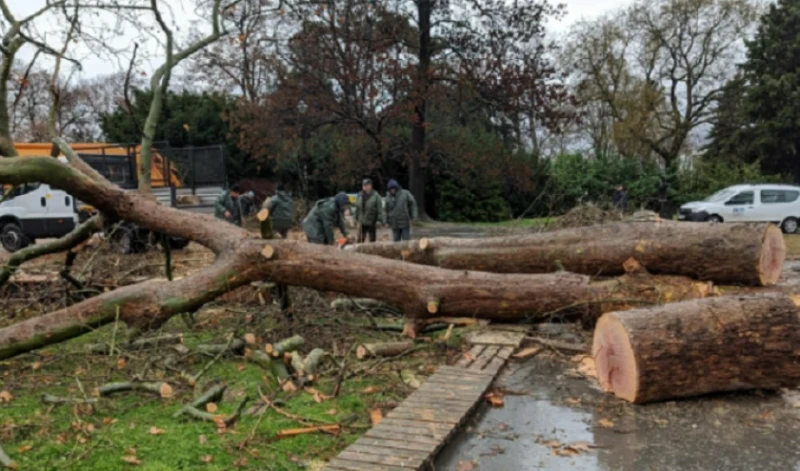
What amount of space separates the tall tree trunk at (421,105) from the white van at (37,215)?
10569 mm

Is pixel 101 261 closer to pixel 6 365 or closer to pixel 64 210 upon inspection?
pixel 6 365

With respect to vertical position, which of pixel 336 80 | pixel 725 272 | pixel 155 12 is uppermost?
pixel 336 80

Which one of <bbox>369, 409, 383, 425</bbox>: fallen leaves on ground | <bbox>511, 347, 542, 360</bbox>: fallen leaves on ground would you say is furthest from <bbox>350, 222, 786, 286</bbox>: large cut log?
<bbox>369, 409, 383, 425</bbox>: fallen leaves on ground

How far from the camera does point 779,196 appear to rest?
19891 millimetres

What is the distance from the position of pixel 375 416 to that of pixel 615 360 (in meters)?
1.79

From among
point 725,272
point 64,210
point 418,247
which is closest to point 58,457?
point 418,247

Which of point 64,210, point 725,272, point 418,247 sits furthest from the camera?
point 64,210

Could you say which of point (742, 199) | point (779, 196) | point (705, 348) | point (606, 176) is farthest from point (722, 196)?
point (705, 348)

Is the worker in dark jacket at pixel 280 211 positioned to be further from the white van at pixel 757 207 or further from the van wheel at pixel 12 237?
the white van at pixel 757 207

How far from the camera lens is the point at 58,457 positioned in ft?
12.5

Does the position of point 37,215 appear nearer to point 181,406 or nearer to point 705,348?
point 181,406

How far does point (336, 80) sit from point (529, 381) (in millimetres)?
17545

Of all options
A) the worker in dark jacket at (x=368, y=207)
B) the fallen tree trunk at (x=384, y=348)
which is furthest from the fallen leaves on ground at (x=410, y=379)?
the worker in dark jacket at (x=368, y=207)

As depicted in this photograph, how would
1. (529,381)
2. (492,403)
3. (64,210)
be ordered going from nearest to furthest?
(492,403) < (529,381) < (64,210)
